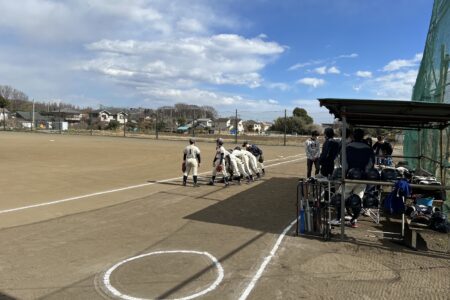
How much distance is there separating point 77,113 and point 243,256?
4896 inches

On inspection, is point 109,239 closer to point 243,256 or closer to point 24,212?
point 243,256

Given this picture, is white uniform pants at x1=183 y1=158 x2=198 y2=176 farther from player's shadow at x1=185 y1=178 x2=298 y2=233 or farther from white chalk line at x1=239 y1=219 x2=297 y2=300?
white chalk line at x1=239 y1=219 x2=297 y2=300

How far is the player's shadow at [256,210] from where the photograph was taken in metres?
7.91

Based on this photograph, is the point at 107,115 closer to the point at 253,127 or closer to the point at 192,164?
the point at 253,127

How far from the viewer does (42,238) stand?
674 centimetres

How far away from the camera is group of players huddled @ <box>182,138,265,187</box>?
42.5 feet

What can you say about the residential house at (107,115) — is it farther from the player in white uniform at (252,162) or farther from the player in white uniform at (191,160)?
the player in white uniform at (191,160)

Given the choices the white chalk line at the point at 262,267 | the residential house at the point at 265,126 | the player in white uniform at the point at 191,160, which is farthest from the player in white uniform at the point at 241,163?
the residential house at the point at 265,126

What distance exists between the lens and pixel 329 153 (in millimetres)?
8852

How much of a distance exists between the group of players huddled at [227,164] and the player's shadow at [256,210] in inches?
50.4

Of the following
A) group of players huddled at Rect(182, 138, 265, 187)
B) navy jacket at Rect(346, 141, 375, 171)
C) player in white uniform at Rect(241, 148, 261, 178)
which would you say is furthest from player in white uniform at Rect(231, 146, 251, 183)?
navy jacket at Rect(346, 141, 375, 171)

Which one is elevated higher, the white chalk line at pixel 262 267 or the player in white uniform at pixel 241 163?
the player in white uniform at pixel 241 163

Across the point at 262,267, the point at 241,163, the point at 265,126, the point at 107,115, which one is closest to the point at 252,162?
the point at 241,163

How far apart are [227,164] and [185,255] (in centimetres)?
770
